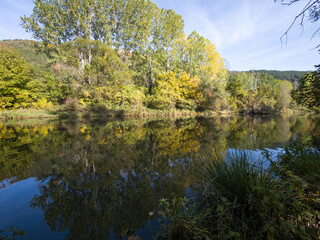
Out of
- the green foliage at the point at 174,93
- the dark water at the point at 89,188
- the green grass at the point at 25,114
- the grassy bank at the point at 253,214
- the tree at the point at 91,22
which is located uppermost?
the tree at the point at 91,22

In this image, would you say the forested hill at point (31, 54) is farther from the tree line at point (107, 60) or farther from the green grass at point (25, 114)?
the green grass at point (25, 114)

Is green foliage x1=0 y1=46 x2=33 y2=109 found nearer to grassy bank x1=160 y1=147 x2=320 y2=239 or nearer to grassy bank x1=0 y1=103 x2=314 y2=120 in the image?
grassy bank x1=0 y1=103 x2=314 y2=120

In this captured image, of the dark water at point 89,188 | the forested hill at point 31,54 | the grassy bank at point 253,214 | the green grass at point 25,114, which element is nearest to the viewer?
the grassy bank at point 253,214

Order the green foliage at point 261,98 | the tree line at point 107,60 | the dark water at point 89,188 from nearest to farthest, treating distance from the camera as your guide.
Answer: the dark water at point 89,188 → the tree line at point 107,60 → the green foliage at point 261,98

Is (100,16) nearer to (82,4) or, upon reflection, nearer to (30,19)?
(82,4)

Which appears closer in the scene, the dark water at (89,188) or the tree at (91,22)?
the dark water at (89,188)

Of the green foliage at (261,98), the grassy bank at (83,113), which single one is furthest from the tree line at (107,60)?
the green foliage at (261,98)

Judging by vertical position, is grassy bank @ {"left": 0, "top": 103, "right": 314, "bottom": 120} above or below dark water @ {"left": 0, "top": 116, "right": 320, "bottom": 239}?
above

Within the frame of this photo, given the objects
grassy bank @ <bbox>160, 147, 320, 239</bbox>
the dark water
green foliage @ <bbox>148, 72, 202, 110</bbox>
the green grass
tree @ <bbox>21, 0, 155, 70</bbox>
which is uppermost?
tree @ <bbox>21, 0, 155, 70</bbox>

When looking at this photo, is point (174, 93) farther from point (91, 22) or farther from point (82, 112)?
point (91, 22)

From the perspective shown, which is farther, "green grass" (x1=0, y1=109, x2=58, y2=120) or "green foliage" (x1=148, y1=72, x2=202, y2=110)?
"green foliage" (x1=148, y1=72, x2=202, y2=110)

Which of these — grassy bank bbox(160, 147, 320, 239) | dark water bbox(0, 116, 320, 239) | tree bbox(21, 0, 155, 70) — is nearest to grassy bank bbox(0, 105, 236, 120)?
tree bbox(21, 0, 155, 70)

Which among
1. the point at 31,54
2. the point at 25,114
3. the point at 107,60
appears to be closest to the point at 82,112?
the point at 25,114

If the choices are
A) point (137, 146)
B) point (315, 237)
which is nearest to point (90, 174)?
point (137, 146)
